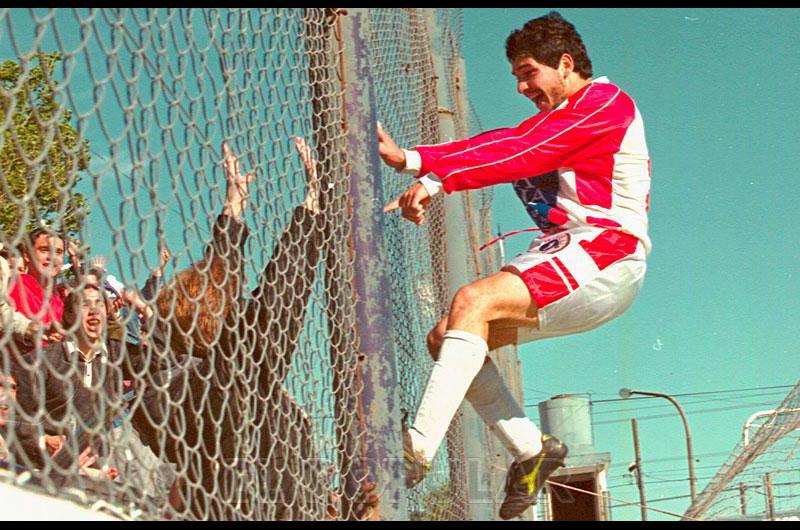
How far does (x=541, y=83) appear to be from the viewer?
377 cm

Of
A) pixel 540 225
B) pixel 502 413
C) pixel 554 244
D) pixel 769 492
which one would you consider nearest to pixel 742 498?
pixel 769 492

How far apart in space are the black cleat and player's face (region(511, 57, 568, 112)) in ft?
3.75

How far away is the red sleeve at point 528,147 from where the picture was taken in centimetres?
348

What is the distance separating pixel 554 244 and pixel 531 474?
33.4 inches

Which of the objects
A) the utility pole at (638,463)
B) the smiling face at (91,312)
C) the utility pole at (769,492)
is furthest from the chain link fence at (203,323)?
the utility pole at (638,463)

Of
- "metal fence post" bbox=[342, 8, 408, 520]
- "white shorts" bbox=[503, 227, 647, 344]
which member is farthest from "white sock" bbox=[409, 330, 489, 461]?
"white shorts" bbox=[503, 227, 647, 344]

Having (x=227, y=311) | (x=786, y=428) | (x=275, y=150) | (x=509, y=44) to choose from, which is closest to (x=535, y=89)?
(x=509, y=44)

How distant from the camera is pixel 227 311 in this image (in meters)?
2.64

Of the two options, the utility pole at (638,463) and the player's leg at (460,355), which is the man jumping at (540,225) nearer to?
the player's leg at (460,355)

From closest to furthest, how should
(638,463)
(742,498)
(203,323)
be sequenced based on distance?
(203,323) → (742,498) → (638,463)

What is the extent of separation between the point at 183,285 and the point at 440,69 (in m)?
3.78

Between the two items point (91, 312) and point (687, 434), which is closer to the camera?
point (91, 312)

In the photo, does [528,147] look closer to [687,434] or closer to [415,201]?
[415,201]

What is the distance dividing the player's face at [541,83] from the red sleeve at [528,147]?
0.51ft
